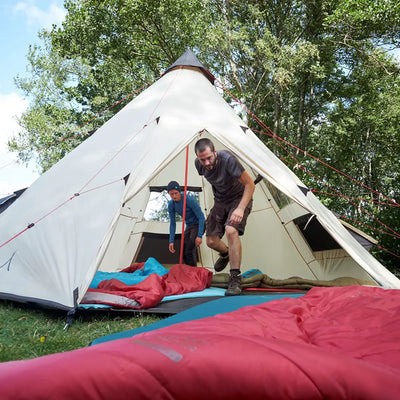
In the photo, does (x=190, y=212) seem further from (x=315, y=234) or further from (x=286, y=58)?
(x=286, y=58)

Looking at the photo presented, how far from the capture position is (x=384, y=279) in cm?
344

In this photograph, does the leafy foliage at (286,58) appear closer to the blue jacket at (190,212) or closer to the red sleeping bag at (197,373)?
the blue jacket at (190,212)

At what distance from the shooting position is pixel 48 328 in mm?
2646

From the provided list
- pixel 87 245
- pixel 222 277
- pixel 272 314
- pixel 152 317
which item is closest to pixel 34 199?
pixel 87 245

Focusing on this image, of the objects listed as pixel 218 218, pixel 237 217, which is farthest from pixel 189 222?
pixel 237 217

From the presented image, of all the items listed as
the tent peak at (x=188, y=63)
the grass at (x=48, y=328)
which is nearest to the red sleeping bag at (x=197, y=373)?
the grass at (x=48, y=328)

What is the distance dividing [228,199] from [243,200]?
461mm

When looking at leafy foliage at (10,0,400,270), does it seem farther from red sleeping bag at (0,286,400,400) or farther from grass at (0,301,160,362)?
red sleeping bag at (0,286,400,400)

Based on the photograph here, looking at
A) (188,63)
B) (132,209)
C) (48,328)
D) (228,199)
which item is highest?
(188,63)

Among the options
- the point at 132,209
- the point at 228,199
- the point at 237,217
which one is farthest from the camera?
the point at 132,209

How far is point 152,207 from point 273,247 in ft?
5.81

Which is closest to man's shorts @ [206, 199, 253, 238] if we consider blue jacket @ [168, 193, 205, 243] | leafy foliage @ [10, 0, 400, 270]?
blue jacket @ [168, 193, 205, 243]

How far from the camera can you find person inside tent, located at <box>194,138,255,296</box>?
359 centimetres

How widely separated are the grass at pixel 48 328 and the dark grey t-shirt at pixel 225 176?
150 cm
